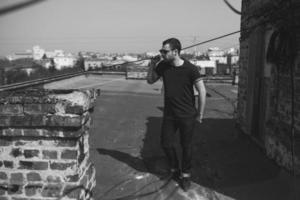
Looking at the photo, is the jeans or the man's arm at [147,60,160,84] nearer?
the jeans

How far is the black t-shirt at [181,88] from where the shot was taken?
3691 millimetres

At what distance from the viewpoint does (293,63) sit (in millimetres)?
3826

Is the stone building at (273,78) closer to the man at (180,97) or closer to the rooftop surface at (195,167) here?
the rooftop surface at (195,167)

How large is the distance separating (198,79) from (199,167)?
150 centimetres

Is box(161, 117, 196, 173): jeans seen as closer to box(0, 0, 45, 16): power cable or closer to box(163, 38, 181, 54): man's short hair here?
box(163, 38, 181, 54): man's short hair

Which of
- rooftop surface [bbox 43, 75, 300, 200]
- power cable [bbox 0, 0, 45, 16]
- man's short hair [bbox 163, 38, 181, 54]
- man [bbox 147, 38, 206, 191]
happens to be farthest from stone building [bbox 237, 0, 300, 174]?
power cable [bbox 0, 0, 45, 16]

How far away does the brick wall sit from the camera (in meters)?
2.41

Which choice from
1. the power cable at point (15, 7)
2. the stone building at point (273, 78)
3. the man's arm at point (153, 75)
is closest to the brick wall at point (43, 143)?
the power cable at point (15, 7)

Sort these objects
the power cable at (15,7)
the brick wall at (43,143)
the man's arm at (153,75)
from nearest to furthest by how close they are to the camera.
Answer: the power cable at (15,7), the brick wall at (43,143), the man's arm at (153,75)

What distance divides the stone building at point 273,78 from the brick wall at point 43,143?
2465mm

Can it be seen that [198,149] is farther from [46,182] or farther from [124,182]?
[46,182]

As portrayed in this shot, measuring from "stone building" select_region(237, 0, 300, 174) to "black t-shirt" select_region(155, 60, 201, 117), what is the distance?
1133 millimetres

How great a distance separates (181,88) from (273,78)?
163cm

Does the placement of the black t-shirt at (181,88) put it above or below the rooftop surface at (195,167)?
above
